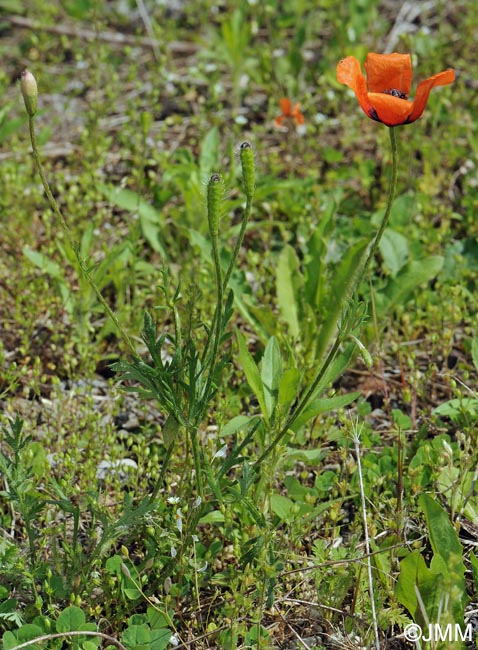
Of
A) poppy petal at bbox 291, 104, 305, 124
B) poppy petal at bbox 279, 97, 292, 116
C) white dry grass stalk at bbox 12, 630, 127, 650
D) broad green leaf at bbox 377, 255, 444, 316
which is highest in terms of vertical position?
poppy petal at bbox 279, 97, 292, 116

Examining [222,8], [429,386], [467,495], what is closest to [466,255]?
[429,386]

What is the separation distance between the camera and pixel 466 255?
3.64 m

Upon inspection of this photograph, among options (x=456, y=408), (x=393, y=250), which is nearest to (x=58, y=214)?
(x=456, y=408)

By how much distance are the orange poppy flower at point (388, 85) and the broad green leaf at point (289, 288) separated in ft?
3.46

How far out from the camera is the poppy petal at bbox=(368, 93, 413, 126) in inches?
81.7

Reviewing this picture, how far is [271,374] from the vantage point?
2.67m

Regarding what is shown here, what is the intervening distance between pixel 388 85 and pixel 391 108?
0.91 ft

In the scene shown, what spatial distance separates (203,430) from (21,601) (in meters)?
0.87

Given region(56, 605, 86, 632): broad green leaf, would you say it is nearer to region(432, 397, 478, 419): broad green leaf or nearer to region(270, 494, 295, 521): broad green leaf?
region(270, 494, 295, 521): broad green leaf

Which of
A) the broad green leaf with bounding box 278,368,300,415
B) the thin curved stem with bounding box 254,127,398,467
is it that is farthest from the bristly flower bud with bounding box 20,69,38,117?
the broad green leaf with bounding box 278,368,300,415

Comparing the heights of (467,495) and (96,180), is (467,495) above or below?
below

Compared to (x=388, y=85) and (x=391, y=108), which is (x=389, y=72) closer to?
(x=388, y=85)

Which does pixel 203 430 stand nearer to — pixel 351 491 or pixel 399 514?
pixel 351 491

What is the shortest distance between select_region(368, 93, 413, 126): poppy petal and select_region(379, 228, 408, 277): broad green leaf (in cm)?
143
